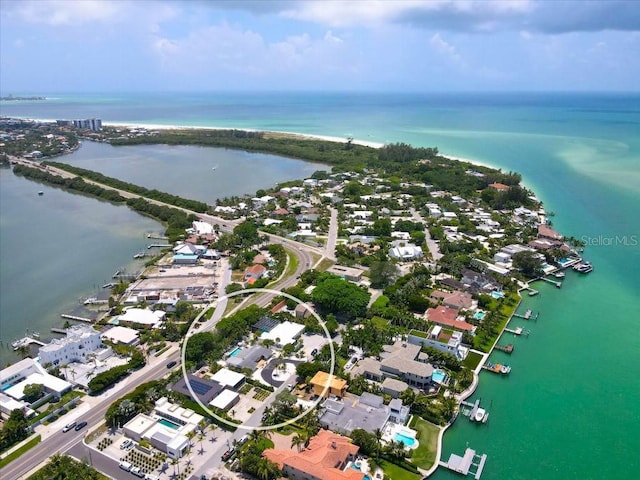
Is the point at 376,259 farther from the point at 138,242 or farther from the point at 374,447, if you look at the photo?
the point at 138,242

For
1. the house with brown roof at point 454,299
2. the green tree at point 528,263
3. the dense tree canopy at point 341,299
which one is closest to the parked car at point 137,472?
the dense tree canopy at point 341,299

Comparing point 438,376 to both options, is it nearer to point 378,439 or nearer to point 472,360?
point 472,360

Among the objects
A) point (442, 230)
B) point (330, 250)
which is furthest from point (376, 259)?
point (442, 230)

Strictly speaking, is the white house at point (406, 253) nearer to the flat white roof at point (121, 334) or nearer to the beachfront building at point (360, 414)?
the beachfront building at point (360, 414)

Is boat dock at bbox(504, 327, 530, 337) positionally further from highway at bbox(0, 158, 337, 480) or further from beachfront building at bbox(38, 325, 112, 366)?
beachfront building at bbox(38, 325, 112, 366)

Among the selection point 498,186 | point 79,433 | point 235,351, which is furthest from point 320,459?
point 498,186

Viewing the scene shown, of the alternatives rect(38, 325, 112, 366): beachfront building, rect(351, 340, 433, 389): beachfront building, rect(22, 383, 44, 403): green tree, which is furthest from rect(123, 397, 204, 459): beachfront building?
rect(351, 340, 433, 389): beachfront building
